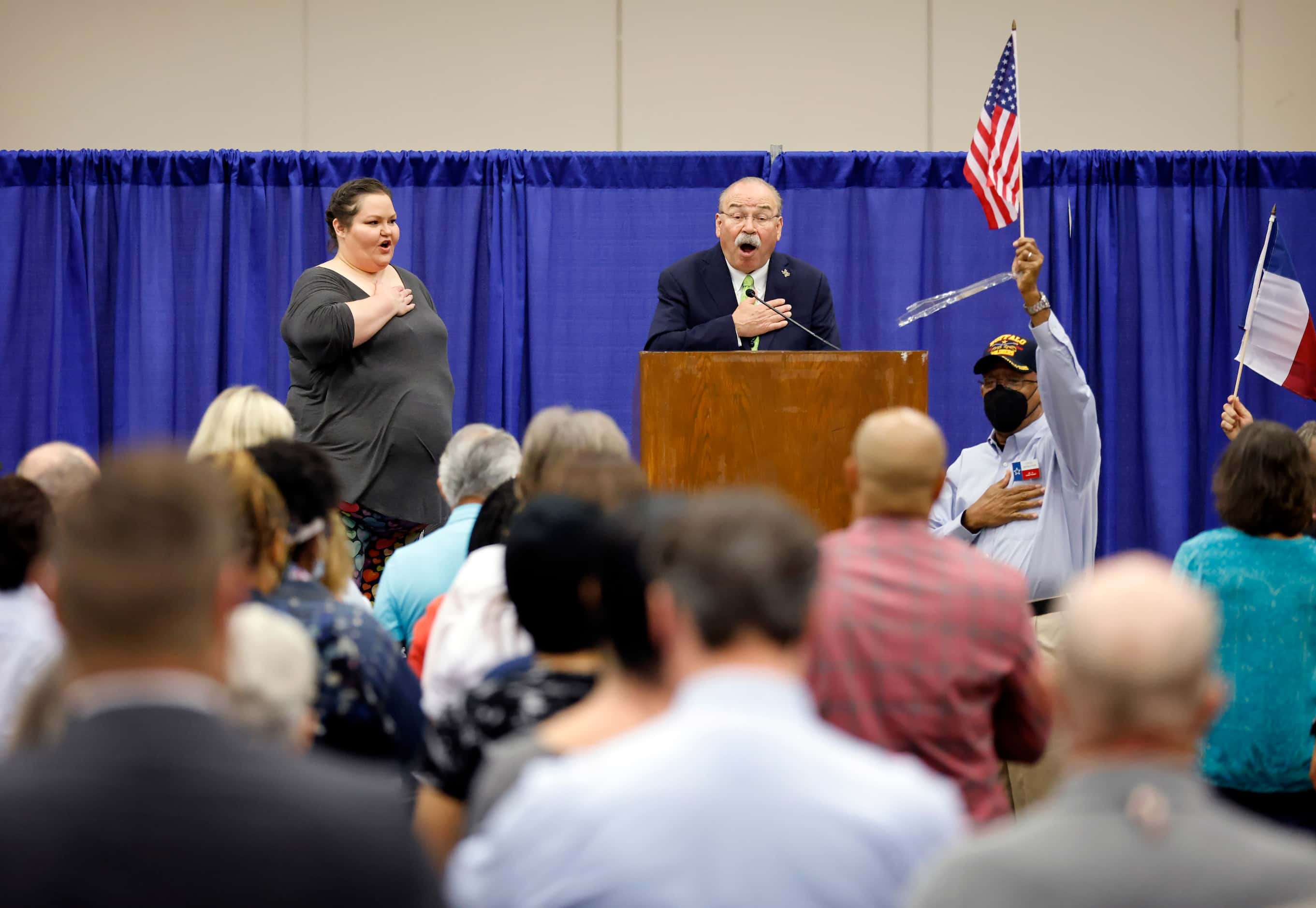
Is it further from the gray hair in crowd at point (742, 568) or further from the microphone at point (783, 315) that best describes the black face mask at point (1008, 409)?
the gray hair in crowd at point (742, 568)

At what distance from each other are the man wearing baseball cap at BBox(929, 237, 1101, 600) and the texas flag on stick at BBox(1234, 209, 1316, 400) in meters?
0.93

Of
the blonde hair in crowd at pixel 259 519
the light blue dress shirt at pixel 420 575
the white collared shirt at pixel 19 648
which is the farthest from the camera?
the light blue dress shirt at pixel 420 575

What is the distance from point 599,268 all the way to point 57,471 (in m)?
3.54

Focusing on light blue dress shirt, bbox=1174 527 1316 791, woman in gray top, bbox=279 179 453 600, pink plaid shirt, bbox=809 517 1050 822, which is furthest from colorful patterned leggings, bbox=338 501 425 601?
pink plaid shirt, bbox=809 517 1050 822

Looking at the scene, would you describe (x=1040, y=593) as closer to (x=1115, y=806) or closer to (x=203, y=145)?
(x=1115, y=806)

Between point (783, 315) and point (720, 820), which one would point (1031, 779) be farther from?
point (720, 820)

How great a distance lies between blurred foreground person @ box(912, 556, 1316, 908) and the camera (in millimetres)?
1147

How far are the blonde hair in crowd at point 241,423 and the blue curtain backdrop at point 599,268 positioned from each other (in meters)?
3.28

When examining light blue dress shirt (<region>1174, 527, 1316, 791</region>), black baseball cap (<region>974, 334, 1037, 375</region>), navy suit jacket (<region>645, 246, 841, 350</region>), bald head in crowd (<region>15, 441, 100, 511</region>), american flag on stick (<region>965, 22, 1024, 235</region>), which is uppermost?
american flag on stick (<region>965, 22, 1024, 235</region>)

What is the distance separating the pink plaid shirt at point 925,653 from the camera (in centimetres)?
191

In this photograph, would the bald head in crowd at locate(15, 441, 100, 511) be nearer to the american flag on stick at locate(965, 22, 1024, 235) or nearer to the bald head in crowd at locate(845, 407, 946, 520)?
the bald head in crowd at locate(845, 407, 946, 520)

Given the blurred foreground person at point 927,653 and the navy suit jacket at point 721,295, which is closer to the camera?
the blurred foreground person at point 927,653

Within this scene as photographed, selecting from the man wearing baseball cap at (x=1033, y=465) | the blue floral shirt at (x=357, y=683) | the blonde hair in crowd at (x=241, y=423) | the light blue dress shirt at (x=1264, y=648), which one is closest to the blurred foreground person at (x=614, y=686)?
the blue floral shirt at (x=357, y=683)

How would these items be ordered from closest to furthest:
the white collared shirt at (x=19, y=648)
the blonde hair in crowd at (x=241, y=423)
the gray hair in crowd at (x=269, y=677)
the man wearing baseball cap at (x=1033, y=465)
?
the gray hair in crowd at (x=269, y=677), the white collared shirt at (x=19, y=648), the blonde hair in crowd at (x=241, y=423), the man wearing baseball cap at (x=1033, y=465)
